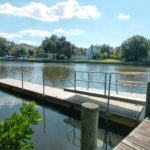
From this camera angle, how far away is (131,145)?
2988 millimetres

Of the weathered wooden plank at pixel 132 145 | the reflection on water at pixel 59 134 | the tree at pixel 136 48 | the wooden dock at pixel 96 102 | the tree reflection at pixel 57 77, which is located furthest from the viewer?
the tree at pixel 136 48

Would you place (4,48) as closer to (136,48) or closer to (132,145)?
(136,48)

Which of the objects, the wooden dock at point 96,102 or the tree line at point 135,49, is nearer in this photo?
the wooden dock at point 96,102

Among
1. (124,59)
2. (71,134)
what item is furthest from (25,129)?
(124,59)

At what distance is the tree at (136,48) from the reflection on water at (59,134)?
156ft

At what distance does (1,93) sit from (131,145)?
7.95 metres

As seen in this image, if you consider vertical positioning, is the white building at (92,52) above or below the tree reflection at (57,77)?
above

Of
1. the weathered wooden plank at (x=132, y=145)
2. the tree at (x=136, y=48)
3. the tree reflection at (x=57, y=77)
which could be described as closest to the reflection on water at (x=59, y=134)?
the weathered wooden plank at (x=132, y=145)

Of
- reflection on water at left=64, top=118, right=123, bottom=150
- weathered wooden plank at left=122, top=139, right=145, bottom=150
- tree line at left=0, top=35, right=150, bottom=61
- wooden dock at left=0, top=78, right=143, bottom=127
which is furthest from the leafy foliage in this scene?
tree line at left=0, top=35, right=150, bottom=61

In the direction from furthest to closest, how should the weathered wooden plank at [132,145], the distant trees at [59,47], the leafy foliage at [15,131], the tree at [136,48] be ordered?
the distant trees at [59,47]
the tree at [136,48]
the weathered wooden plank at [132,145]
the leafy foliage at [15,131]

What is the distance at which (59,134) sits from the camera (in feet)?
16.0

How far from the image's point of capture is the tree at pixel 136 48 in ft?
164

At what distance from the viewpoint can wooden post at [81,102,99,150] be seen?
2412 millimetres

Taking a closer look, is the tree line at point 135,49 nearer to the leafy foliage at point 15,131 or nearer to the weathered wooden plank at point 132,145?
the weathered wooden plank at point 132,145
